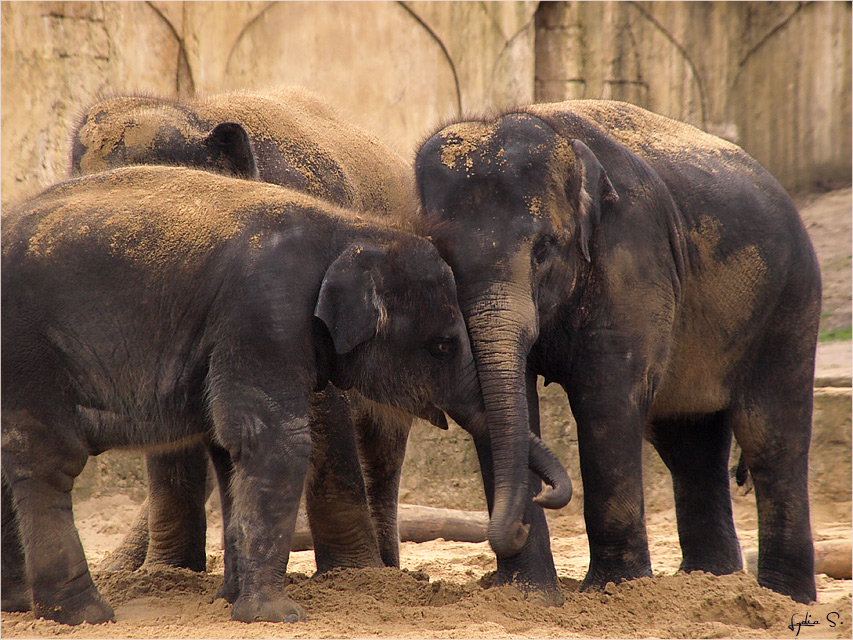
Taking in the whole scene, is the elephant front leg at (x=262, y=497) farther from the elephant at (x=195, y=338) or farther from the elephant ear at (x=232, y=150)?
Result: the elephant ear at (x=232, y=150)

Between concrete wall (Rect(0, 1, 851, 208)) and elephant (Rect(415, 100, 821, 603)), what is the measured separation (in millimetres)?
1313

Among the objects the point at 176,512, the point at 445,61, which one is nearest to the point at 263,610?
the point at 176,512

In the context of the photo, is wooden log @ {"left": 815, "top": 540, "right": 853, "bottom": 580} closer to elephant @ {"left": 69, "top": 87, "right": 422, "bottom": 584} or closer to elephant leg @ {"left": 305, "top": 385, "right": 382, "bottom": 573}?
elephant @ {"left": 69, "top": 87, "right": 422, "bottom": 584}

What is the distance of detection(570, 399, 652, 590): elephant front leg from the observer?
4.15m

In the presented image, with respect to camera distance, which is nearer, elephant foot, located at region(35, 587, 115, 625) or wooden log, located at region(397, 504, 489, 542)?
elephant foot, located at region(35, 587, 115, 625)

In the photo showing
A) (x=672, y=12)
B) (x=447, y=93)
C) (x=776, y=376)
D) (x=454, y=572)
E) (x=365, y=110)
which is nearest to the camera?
(x=776, y=376)

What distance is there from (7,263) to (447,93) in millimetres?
8260

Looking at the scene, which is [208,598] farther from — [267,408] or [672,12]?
[672,12]

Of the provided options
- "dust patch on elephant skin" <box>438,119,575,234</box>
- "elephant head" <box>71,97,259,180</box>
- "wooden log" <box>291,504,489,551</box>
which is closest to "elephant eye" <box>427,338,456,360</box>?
"dust patch on elephant skin" <box>438,119,575,234</box>

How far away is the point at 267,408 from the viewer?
3570 mm

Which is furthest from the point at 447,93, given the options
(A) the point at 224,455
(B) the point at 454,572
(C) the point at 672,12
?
(A) the point at 224,455

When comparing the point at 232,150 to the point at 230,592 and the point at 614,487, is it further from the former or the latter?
the point at 614,487

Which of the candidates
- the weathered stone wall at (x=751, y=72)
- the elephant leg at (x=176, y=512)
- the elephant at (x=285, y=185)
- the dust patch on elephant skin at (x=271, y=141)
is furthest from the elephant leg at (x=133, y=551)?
the weathered stone wall at (x=751, y=72)

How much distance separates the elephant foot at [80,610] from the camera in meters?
3.57
